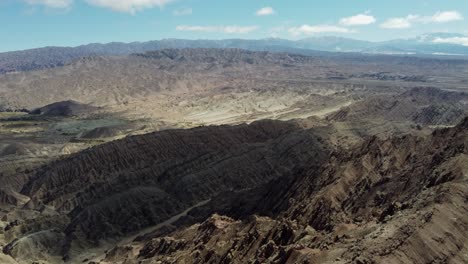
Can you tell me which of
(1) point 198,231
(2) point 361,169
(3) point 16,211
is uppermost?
(2) point 361,169

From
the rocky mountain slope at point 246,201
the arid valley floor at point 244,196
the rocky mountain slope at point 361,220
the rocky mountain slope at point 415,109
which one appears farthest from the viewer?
the rocky mountain slope at point 415,109

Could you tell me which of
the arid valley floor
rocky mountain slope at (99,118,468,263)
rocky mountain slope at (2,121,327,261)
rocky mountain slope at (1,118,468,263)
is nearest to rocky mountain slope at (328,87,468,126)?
the arid valley floor

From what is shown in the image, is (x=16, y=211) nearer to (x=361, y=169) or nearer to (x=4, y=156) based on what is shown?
(x=4, y=156)

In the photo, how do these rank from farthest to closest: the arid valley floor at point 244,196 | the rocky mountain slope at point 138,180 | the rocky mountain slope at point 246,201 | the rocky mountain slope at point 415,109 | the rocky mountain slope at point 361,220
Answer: the rocky mountain slope at point 415,109
the rocky mountain slope at point 138,180
the arid valley floor at point 244,196
the rocky mountain slope at point 246,201
the rocky mountain slope at point 361,220

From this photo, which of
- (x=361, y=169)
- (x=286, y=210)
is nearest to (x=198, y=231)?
(x=286, y=210)

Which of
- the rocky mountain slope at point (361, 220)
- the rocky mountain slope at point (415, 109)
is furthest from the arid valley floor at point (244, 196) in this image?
the rocky mountain slope at point (415, 109)

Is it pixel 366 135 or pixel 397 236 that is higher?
pixel 397 236

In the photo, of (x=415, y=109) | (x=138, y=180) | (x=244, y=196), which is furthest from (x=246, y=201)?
(x=415, y=109)

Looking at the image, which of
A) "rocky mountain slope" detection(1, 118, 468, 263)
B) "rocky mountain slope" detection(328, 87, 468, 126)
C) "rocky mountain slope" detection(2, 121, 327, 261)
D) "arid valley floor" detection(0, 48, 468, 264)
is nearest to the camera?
"rocky mountain slope" detection(1, 118, 468, 263)

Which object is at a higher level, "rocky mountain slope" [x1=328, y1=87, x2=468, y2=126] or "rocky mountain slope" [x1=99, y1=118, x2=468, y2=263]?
"rocky mountain slope" [x1=99, y1=118, x2=468, y2=263]

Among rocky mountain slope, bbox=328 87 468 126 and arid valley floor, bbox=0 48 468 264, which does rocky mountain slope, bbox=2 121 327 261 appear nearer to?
arid valley floor, bbox=0 48 468 264

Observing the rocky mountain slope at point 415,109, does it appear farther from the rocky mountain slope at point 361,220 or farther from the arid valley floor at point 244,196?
the rocky mountain slope at point 361,220
